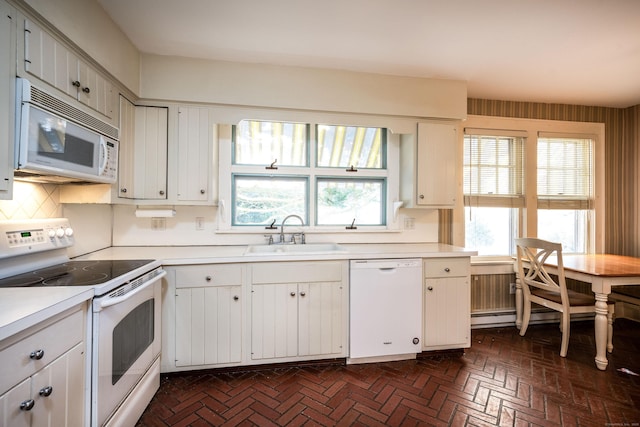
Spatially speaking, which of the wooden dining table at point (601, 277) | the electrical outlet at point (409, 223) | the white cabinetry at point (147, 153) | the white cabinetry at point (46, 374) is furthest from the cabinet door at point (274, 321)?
the wooden dining table at point (601, 277)

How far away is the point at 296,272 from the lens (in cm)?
218

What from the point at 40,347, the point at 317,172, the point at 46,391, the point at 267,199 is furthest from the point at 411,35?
the point at 46,391

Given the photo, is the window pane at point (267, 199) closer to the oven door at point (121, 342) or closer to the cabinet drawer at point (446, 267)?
the oven door at point (121, 342)

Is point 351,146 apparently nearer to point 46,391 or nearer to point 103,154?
point 103,154

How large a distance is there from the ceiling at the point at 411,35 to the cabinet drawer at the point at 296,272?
170 centimetres

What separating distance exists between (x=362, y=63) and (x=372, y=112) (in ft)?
1.36

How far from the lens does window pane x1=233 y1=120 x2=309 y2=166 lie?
2697 millimetres

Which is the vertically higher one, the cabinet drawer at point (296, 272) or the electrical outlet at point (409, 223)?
the electrical outlet at point (409, 223)

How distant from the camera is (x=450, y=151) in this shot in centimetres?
275

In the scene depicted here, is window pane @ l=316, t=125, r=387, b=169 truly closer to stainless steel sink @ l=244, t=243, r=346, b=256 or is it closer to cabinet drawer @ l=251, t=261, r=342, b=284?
A: stainless steel sink @ l=244, t=243, r=346, b=256

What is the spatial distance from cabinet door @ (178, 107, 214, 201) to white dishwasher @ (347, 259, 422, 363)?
1424 mm

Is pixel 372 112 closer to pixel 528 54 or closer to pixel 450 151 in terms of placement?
pixel 450 151

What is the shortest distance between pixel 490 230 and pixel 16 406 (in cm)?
379

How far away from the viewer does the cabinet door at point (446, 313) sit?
7.79 feet
